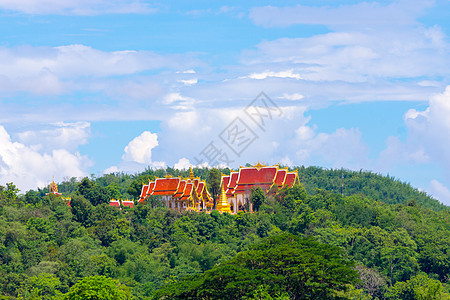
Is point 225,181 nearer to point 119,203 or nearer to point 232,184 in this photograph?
point 232,184

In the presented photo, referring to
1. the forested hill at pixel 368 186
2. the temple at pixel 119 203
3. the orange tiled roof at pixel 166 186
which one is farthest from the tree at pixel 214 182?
the forested hill at pixel 368 186

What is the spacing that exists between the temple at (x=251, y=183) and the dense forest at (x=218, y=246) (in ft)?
4.59

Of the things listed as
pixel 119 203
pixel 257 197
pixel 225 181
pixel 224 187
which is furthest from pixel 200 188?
pixel 119 203

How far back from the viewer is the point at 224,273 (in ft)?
124

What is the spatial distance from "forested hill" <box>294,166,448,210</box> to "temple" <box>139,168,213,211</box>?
41.4 metres

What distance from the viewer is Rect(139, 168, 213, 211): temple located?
65.3m

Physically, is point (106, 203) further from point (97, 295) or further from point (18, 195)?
point (97, 295)

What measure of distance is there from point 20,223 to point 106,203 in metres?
10.3

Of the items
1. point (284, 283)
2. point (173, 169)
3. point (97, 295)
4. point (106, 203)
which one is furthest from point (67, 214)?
point (173, 169)

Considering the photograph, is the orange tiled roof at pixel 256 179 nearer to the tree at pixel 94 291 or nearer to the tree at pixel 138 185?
the tree at pixel 138 185

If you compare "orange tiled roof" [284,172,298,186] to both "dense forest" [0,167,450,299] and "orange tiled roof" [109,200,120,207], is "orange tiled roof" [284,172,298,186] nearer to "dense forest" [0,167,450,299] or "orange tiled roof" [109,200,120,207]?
"dense forest" [0,167,450,299]

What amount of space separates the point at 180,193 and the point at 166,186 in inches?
73.5

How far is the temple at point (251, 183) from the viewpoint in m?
66.4

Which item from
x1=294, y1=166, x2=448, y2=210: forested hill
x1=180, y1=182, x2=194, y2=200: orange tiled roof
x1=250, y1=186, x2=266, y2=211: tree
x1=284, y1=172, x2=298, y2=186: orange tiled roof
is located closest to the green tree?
x1=180, y1=182, x2=194, y2=200: orange tiled roof
